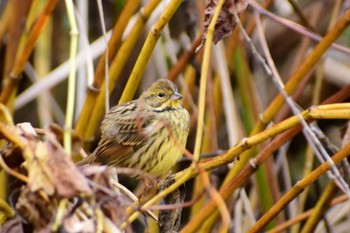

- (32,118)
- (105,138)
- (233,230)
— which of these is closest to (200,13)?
(105,138)

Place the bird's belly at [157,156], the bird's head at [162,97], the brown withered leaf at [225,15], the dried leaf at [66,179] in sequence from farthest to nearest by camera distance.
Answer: the bird's head at [162,97], the bird's belly at [157,156], the brown withered leaf at [225,15], the dried leaf at [66,179]

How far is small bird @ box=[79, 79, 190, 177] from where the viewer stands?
2871mm

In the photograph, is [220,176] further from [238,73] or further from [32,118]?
[32,118]

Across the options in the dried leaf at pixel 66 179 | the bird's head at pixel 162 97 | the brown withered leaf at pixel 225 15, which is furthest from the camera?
the bird's head at pixel 162 97

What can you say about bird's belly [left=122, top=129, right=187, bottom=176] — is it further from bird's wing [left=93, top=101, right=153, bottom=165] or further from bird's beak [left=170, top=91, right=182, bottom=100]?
bird's beak [left=170, top=91, right=182, bottom=100]

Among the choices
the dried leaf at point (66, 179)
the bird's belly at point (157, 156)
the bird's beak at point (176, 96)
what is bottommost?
the bird's belly at point (157, 156)

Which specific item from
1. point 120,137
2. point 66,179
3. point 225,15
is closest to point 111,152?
point 120,137

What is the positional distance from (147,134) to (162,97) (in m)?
0.21

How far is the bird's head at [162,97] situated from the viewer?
2984 mm

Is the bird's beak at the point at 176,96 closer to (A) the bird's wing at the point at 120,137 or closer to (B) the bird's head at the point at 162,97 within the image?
(B) the bird's head at the point at 162,97

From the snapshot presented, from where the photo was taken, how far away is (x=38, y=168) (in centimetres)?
149

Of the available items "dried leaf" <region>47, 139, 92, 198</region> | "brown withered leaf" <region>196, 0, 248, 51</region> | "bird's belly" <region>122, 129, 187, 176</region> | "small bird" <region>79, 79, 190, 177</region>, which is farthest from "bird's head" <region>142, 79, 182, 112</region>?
"dried leaf" <region>47, 139, 92, 198</region>

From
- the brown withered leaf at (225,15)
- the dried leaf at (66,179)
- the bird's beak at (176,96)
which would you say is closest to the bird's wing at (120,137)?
the bird's beak at (176,96)

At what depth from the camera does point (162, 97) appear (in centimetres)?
304
